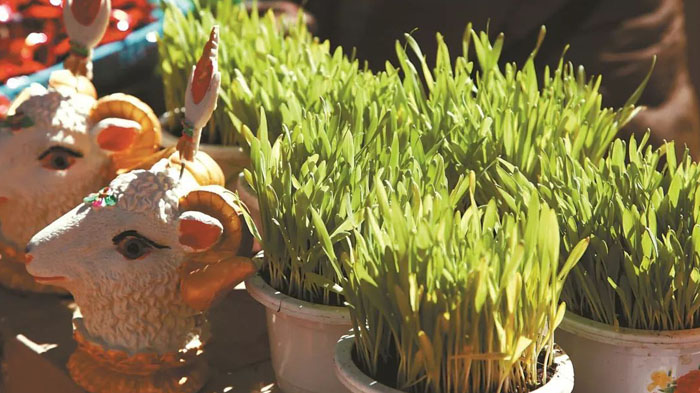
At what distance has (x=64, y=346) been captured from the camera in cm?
141

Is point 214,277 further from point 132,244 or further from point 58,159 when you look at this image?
point 58,159

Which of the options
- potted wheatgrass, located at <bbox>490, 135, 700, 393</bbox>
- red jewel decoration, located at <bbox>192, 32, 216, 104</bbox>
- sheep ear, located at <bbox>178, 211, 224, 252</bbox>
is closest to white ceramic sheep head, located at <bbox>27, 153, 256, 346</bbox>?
sheep ear, located at <bbox>178, 211, 224, 252</bbox>

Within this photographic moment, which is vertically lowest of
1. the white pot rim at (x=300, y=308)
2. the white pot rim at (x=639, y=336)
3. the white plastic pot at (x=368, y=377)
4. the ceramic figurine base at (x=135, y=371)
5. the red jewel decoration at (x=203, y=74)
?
the ceramic figurine base at (x=135, y=371)

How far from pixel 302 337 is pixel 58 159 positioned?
1.68ft

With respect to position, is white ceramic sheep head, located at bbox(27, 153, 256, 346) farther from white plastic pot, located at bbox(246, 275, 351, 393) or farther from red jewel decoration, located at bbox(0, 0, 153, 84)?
red jewel decoration, located at bbox(0, 0, 153, 84)

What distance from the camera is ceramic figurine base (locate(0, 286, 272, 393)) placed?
4.34 ft

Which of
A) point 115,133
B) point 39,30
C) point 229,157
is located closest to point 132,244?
point 115,133

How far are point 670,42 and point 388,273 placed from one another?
136 centimetres

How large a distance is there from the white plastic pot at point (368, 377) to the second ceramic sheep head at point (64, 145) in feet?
1.81

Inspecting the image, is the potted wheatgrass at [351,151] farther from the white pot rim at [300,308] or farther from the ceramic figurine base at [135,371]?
the ceramic figurine base at [135,371]

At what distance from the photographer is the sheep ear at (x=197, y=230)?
114 centimetres

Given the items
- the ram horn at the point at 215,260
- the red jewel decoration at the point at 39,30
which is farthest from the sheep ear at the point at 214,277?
the red jewel decoration at the point at 39,30

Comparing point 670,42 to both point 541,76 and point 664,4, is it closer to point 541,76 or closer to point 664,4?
point 664,4

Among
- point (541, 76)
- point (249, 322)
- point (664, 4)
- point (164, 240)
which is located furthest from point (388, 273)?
point (664, 4)
